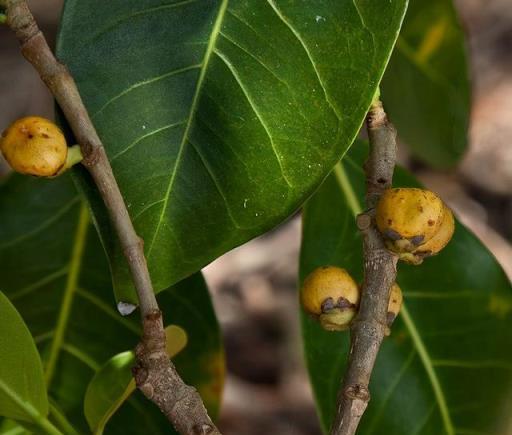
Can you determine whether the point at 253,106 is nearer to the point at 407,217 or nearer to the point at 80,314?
the point at 407,217

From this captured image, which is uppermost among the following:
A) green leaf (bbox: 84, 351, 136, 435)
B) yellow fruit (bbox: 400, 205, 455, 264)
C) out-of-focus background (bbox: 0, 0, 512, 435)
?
yellow fruit (bbox: 400, 205, 455, 264)

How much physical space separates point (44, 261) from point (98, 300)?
97 millimetres

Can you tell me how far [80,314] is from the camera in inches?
44.4

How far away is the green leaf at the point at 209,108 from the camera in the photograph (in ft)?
2.36

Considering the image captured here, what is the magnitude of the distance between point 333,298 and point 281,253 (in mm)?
1806

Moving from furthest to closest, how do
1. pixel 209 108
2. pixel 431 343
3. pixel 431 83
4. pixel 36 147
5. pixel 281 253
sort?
pixel 281 253
pixel 431 83
pixel 431 343
pixel 209 108
pixel 36 147

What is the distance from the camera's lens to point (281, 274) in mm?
2510

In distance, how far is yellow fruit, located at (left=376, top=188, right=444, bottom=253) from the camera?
661 mm

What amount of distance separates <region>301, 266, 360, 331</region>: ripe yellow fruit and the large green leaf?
40 cm

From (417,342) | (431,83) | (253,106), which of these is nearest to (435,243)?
(253,106)

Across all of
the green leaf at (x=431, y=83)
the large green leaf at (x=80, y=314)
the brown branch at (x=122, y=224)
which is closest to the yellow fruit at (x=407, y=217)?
the brown branch at (x=122, y=224)

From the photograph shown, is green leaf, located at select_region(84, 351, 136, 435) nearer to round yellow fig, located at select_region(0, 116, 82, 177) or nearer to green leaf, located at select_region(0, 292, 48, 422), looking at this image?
green leaf, located at select_region(0, 292, 48, 422)

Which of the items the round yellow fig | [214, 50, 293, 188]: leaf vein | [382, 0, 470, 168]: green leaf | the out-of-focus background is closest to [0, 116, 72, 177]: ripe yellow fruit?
the round yellow fig

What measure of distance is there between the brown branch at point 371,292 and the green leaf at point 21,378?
0.25m
